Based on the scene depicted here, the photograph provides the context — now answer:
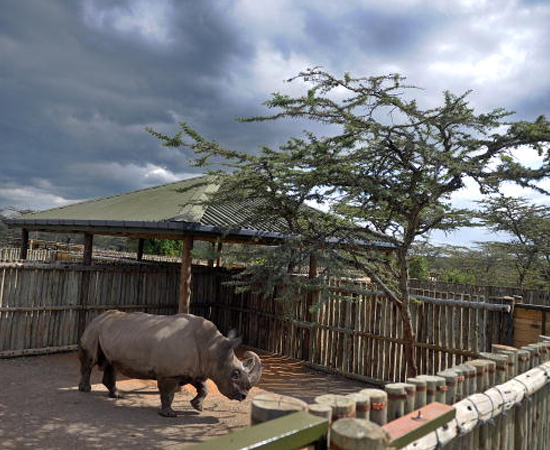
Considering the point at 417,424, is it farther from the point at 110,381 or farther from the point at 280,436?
the point at 110,381

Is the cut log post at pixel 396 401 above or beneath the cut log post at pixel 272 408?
beneath

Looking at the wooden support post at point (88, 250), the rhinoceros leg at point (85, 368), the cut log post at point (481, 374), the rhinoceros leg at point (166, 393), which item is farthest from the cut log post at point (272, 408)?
the wooden support post at point (88, 250)

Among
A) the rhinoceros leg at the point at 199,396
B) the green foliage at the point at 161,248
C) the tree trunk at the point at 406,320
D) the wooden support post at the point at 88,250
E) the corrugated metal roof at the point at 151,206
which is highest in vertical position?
the corrugated metal roof at the point at 151,206

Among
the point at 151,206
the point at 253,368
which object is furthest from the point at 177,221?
the point at 253,368

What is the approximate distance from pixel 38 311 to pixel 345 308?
7.40 meters

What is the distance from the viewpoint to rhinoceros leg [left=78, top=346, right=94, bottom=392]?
25.3 feet

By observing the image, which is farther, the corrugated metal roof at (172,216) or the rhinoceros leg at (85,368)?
the corrugated metal roof at (172,216)

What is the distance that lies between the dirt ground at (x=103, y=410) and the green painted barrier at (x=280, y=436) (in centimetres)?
473

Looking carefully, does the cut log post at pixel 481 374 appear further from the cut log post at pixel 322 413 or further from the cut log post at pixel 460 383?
the cut log post at pixel 322 413

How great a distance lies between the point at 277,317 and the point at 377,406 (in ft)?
31.0

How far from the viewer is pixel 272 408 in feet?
→ 6.05

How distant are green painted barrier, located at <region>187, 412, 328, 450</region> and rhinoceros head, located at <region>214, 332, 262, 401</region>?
5.31 metres

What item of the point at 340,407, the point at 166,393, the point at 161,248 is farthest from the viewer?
the point at 161,248

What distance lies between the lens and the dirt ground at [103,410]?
19.1ft
